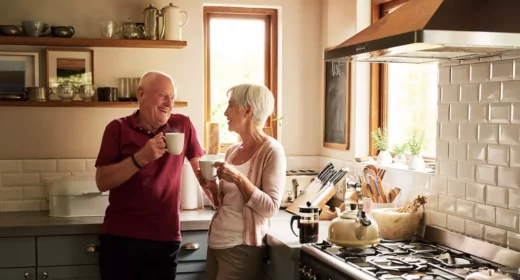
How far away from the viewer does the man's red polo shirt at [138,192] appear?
329cm

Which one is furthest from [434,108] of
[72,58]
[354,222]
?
[72,58]

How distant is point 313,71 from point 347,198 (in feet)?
4.11

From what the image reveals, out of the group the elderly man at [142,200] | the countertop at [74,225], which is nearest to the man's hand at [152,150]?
the elderly man at [142,200]

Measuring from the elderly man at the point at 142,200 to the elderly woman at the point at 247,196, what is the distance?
219 mm

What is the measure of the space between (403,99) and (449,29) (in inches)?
59.9

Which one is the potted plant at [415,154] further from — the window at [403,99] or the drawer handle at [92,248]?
the drawer handle at [92,248]

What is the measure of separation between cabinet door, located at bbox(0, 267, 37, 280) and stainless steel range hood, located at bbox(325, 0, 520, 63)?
218 centimetres

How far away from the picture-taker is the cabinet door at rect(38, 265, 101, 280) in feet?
12.0

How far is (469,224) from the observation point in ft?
9.51

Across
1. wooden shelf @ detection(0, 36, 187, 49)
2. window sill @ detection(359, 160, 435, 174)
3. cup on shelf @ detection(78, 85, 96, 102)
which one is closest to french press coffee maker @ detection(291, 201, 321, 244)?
window sill @ detection(359, 160, 435, 174)

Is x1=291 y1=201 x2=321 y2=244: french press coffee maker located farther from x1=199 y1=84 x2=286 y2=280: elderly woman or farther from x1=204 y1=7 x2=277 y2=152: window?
x1=204 y1=7 x2=277 y2=152: window

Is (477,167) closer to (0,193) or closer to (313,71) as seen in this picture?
(313,71)

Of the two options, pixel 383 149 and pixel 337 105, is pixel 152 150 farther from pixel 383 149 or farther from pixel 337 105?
pixel 337 105

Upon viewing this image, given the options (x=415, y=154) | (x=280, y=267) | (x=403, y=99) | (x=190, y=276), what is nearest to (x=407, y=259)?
(x=280, y=267)
